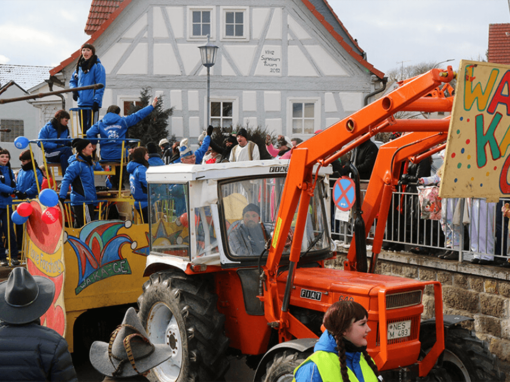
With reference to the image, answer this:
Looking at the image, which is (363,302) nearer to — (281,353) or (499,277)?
(281,353)

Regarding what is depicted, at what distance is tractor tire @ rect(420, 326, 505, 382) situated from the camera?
473cm

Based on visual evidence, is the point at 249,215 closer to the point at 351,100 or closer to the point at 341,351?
the point at 341,351

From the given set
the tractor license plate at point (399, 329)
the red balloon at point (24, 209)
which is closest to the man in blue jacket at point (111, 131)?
the red balloon at point (24, 209)

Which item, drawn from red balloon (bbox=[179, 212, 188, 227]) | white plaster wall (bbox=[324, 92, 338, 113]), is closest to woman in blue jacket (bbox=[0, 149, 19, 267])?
red balloon (bbox=[179, 212, 188, 227])

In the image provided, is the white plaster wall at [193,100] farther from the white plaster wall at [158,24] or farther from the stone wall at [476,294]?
the stone wall at [476,294]

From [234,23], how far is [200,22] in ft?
4.19

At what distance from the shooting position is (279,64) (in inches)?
891

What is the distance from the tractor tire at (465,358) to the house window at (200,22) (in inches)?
762

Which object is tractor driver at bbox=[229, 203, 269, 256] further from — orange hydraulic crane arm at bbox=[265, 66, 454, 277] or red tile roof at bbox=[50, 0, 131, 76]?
red tile roof at bbox=[50, 0, 131, 76]

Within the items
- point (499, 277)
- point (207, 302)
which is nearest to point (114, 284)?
point (207, 302)

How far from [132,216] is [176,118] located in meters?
14.6

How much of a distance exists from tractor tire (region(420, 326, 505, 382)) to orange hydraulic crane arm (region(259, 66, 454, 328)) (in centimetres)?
124

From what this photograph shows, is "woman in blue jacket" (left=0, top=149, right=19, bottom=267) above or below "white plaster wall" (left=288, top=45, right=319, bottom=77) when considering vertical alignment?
below

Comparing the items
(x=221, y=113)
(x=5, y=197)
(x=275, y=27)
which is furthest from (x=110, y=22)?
(x=5, y=197)
